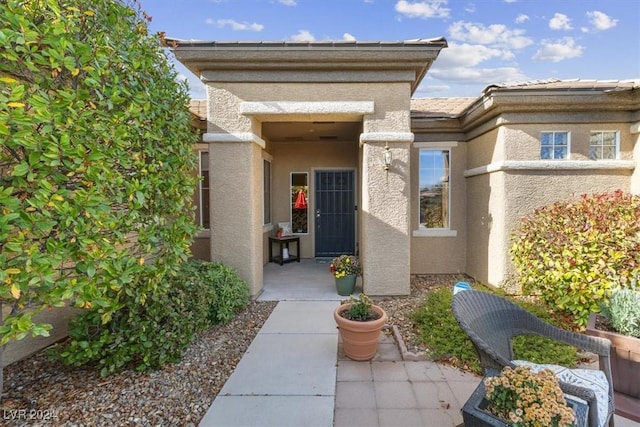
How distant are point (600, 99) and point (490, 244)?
10.8ft

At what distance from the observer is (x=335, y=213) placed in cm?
918

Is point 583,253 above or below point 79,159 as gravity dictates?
below

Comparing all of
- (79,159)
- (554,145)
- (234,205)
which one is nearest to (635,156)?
(554,145)

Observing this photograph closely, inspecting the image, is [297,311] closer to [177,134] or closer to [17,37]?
[177,134]

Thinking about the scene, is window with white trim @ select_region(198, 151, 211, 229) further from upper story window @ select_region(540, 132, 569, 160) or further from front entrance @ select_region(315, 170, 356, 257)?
upper story window @ select_region(540, 132, 569, 160)

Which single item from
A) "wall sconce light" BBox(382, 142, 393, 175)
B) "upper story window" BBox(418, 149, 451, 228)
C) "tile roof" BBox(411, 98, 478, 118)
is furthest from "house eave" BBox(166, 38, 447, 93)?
"upper story window" BBox(418, 149, 451, 228)

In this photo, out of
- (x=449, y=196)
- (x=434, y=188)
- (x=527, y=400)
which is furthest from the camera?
(x=434, y=188)

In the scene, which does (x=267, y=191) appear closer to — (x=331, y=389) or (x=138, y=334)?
(x=138, y=334)

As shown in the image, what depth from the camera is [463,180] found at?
24.1 ft

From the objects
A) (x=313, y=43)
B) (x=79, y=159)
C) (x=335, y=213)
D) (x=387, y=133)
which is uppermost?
(x=313, y=43)

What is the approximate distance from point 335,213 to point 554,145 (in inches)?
215

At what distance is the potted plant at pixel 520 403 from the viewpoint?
1.68 m

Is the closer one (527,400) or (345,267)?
(527,400)

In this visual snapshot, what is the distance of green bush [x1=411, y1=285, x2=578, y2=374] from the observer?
346cm
